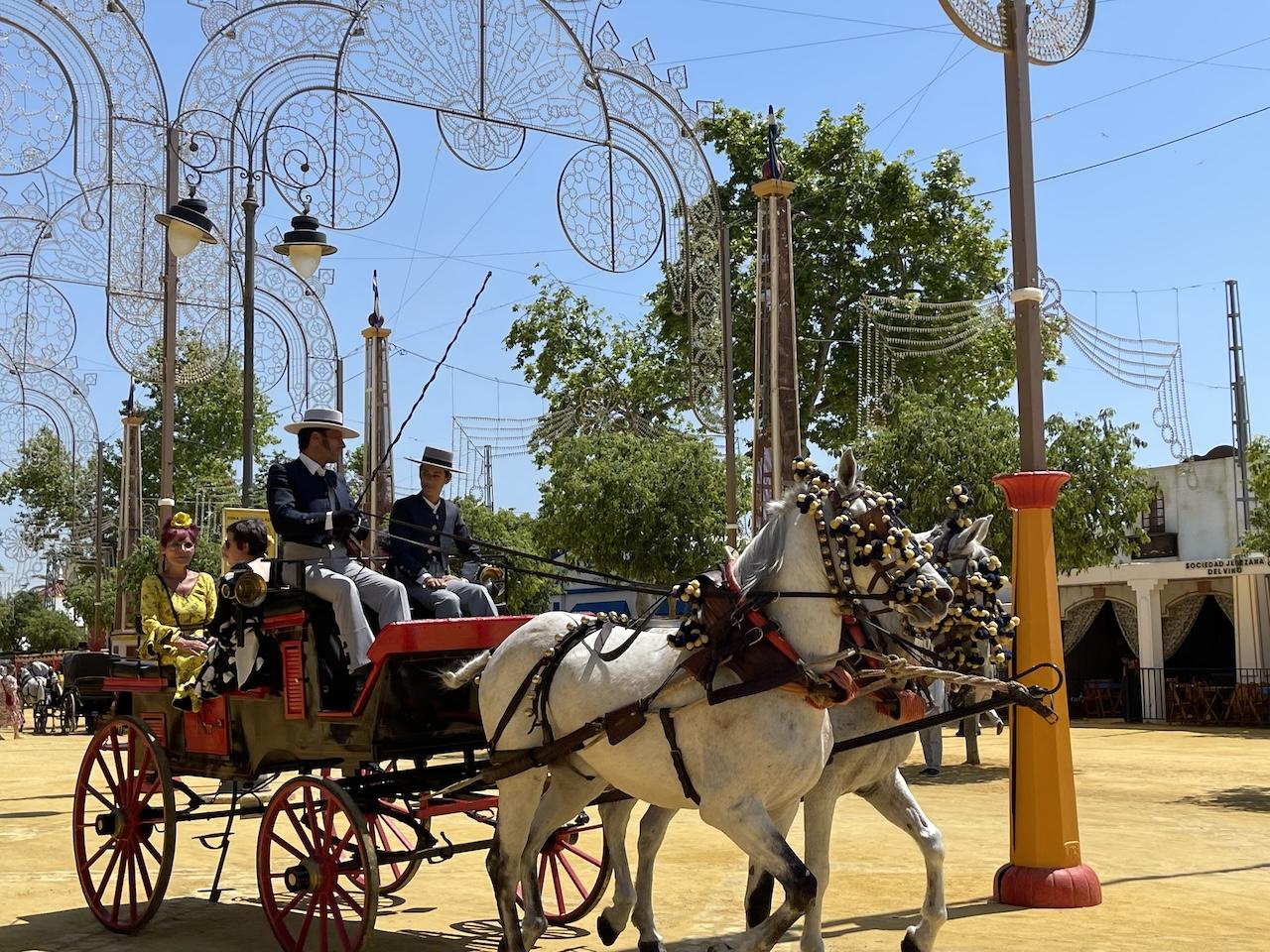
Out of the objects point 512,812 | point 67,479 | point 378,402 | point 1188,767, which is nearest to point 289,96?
point 378,402

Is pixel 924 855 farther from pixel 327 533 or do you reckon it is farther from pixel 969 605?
pixel 327 533

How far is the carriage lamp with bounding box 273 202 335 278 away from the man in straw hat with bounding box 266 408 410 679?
495 cm

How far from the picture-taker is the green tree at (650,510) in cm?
2522

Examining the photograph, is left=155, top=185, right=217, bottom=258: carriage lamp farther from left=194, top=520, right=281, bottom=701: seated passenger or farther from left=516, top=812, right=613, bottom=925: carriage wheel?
left=516, top=812, right=613, bottom=925: carriage wheel

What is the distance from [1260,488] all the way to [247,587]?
15.5 m

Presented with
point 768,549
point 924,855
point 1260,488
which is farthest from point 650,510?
point 768,549

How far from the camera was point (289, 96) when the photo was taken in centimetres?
1246

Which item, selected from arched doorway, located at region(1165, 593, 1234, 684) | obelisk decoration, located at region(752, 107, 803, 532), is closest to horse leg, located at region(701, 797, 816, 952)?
obelisk decoration, located at region(752, 107, 803, 532)

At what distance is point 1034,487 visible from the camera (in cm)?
841

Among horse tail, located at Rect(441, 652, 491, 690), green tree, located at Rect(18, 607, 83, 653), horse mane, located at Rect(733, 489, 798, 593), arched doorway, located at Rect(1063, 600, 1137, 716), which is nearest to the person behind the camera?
horse mane, located at Rect(733, 489, 798, 593)

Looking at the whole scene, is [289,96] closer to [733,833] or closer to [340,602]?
[340,602]

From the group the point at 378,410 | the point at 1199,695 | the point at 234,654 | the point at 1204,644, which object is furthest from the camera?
the point at 1204,644

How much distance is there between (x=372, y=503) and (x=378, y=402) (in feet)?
4.14

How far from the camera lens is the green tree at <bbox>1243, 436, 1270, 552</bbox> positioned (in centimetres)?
1828
